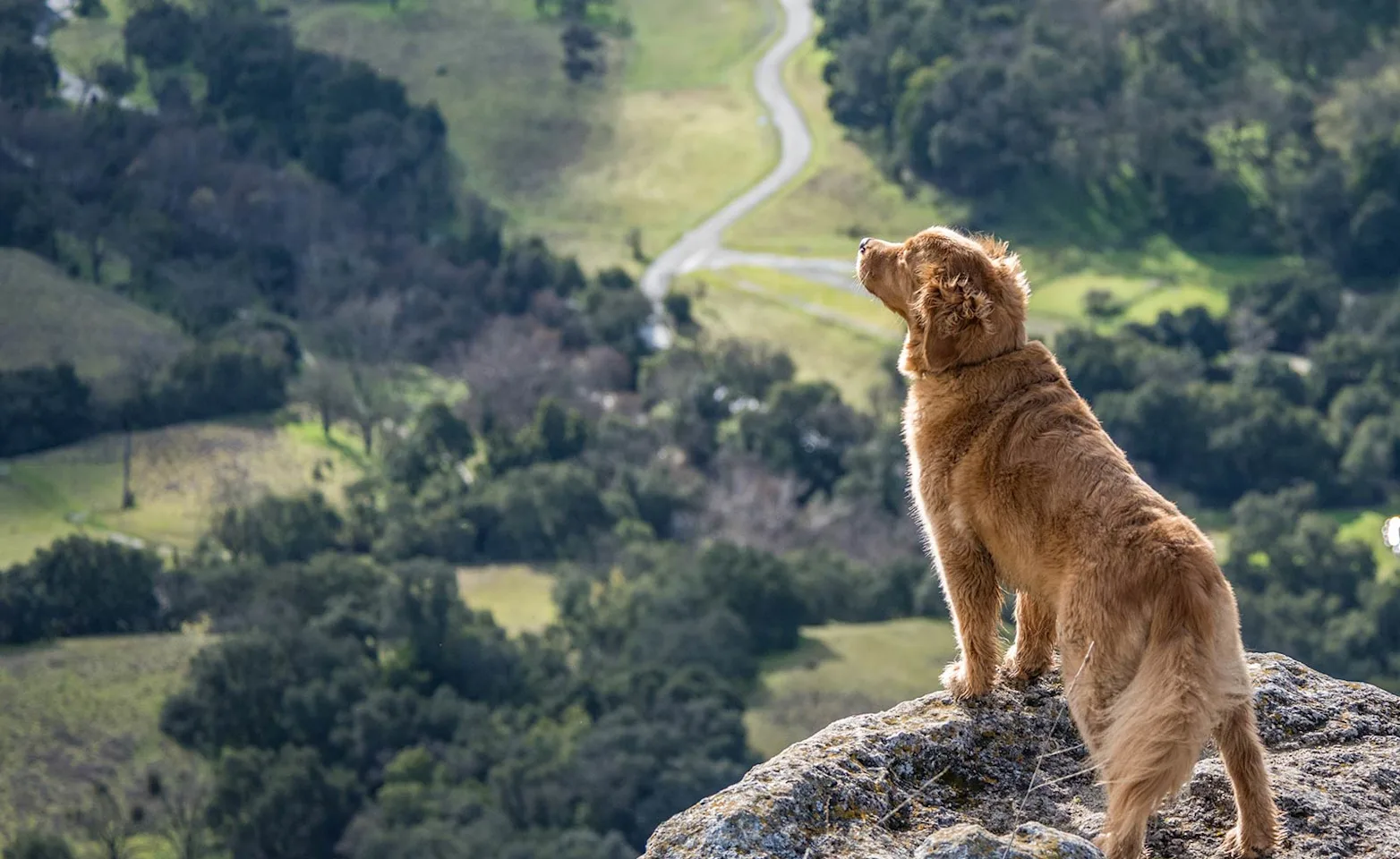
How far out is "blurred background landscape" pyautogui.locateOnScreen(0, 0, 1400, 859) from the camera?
183 ft

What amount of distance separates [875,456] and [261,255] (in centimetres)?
3657

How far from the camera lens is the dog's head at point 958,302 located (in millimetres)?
8414

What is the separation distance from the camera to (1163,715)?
703cm

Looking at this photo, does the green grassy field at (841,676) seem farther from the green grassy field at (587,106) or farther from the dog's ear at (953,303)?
the dog's ear at (953,303)

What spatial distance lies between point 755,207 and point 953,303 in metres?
89.1

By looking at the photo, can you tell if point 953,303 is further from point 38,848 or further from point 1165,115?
point 1165,115

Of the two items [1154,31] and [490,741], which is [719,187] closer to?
[1154,31]

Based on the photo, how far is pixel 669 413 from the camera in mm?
81438

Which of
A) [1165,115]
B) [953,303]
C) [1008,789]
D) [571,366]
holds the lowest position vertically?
[571,366]

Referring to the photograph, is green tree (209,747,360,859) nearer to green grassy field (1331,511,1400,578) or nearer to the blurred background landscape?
the blurred background landscape

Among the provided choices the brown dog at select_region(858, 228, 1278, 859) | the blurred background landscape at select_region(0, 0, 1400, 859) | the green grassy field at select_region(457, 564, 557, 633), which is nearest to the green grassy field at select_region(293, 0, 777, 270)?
the blurred background landscape at select_region(0, 0, 1400, 859)

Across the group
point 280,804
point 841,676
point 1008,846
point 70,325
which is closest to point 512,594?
point 841,676

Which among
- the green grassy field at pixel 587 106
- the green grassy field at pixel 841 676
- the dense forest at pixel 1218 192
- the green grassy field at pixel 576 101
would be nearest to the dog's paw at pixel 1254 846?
the green grassy field at pixel 841 676

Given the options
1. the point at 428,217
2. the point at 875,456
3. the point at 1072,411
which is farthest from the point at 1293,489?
the point at 1072,411
